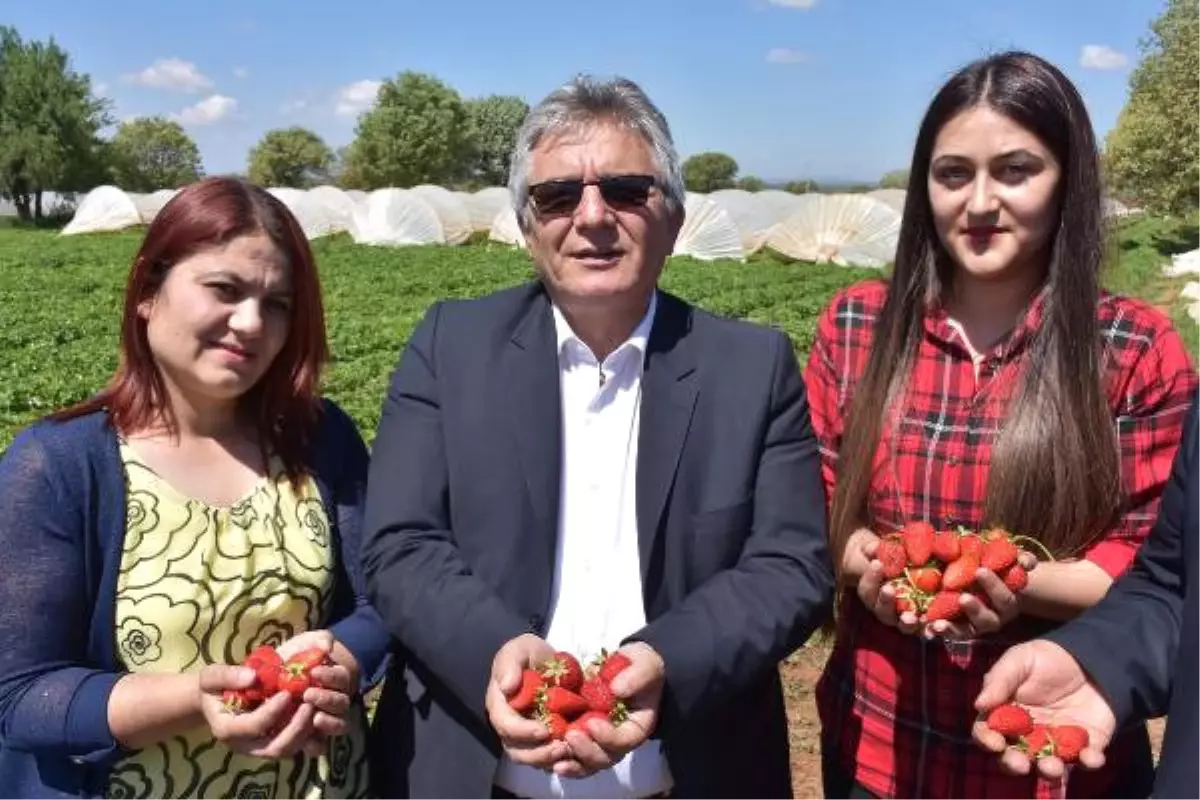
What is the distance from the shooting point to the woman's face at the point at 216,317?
2.32 metres

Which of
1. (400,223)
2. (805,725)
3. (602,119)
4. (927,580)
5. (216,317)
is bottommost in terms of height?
(805,725)

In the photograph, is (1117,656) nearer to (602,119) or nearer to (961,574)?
(961,574)

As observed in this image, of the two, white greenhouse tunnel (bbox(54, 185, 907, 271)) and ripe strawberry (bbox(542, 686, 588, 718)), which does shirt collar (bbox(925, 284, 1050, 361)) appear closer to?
ripe strawberry (bbox(542, 686, 588, 718))

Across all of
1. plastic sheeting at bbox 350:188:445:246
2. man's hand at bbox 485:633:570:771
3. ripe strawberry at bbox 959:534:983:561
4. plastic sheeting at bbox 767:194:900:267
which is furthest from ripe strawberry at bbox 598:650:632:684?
plastic sheeting at bbox 350:188:445:246

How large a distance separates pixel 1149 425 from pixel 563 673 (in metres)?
1.40

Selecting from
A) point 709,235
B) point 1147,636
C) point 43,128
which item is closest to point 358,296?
point 709,235

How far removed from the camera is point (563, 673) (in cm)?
196

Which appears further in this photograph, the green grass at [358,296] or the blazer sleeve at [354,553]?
the green grass at [358,296]

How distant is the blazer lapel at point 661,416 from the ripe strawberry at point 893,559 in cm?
51

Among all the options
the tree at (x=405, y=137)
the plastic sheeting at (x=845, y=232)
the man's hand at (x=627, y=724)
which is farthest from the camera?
the tree at (x=405, y=137)

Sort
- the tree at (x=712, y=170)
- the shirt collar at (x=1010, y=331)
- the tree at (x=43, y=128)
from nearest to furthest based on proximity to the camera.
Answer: the shirt collar at (x=1010, y=331)
the tree at (x=43, y=128)
the tree at (x=712, y=170)

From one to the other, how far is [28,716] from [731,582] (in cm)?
140

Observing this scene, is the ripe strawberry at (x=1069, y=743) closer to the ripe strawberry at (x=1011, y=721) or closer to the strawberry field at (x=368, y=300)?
the ripe strawberry at (x=1011, y=721)

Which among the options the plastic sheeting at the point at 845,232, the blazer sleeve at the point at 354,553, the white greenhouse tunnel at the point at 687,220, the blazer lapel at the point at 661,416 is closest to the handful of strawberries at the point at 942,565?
the blazer lapel at the point at 661,416
